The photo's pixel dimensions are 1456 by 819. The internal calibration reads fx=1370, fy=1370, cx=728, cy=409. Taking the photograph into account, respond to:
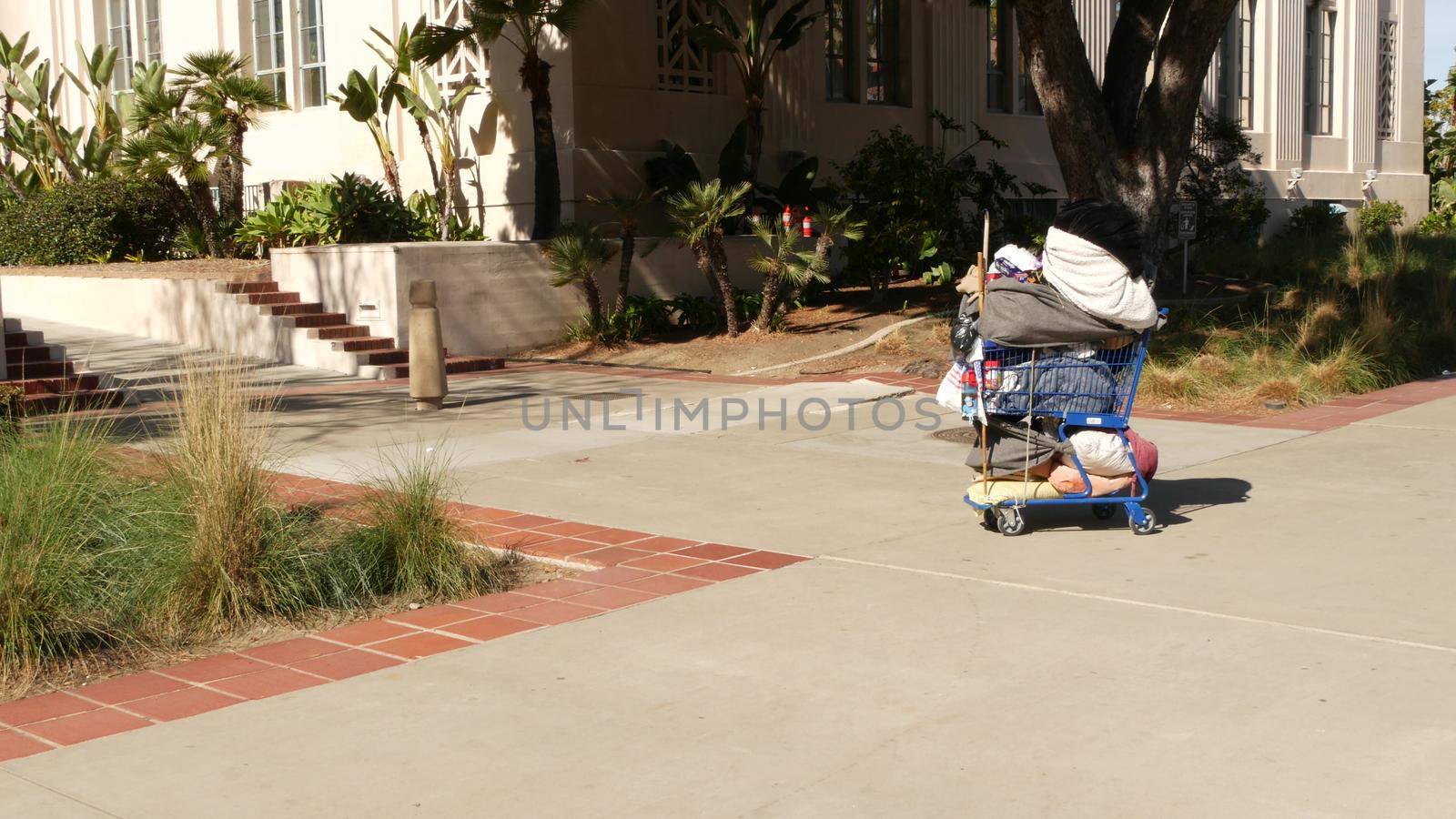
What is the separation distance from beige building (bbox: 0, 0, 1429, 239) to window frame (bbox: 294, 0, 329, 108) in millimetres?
33

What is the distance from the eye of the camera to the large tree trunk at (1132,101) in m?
14.0

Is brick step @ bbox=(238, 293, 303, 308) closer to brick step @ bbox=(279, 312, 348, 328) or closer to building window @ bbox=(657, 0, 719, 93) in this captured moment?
brick step @ bbox=(279, 312, 348, 328)

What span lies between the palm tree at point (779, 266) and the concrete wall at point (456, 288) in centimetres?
249

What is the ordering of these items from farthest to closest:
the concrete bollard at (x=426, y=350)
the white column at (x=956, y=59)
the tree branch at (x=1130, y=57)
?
the white column at (x=956, y=59) → the tree branch at (x=1130, y=57) → the concrete bollard at (x=426, y=350)

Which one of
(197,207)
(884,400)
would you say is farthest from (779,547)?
(197,207)

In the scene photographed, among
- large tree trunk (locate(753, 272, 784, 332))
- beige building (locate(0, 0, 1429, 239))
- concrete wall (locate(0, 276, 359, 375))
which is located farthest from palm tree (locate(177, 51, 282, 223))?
large tree trunk (locate(753, 272, 784, 332))

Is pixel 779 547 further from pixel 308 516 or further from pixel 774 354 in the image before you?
pixel 774 354

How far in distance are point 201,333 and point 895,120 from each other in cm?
1292

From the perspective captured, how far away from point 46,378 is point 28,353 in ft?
1.60

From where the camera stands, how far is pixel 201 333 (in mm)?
18734

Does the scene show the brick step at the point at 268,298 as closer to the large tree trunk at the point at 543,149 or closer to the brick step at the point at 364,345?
the brick step at the point at 364,345

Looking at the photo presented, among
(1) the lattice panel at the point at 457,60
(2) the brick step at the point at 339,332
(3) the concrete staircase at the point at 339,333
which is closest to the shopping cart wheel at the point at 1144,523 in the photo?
(3) the concrete staircase at the point at 339,333

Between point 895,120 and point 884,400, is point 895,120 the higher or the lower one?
the higher one

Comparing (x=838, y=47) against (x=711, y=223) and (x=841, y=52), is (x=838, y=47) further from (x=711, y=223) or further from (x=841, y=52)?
(x=711, y=223)
